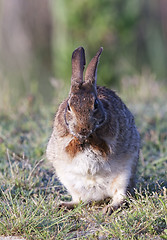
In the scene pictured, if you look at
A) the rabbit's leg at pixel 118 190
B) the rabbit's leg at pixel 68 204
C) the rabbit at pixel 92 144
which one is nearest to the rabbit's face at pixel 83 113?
the rabbit at pixel 92 144

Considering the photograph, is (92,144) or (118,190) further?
(118,190)

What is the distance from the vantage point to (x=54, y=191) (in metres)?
4.58

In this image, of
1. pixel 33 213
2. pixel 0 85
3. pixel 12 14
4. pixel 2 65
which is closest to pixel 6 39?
pixel 12 14

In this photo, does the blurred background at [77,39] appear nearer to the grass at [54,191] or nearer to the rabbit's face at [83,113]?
the grass at [54,191]

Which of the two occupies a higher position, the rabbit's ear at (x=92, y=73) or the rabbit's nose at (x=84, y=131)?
the rabbit's ear at (x=92, y=73)

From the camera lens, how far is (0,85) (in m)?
8.36

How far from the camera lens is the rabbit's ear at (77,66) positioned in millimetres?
3634

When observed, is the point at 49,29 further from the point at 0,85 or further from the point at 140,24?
the point at 0,85

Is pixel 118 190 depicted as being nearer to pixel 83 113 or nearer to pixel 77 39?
pixel 83 113

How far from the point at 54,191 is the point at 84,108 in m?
1.58

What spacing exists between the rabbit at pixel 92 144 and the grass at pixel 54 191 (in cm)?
20

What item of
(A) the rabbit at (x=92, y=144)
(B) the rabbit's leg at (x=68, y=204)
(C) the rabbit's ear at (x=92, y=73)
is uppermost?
(C) the rabbit's ear at (x=92, y=73)

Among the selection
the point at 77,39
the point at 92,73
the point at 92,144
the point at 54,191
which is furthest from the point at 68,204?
the point at 77,39

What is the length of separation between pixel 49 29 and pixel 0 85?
7.93 meters
